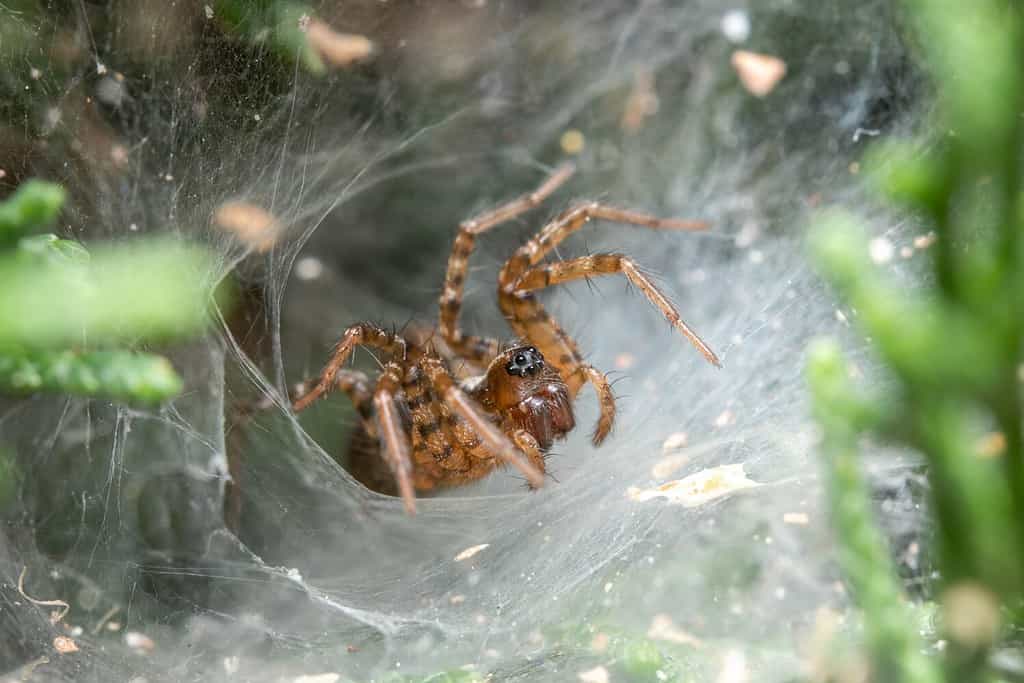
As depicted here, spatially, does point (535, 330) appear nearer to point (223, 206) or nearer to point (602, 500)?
point (602, 500)

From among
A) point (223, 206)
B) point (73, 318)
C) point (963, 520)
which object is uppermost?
point (223, 206)

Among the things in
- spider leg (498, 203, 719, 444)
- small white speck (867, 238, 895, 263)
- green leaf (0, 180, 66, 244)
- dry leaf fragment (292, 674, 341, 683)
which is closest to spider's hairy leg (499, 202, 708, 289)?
spider leg (498, 203, 719, 444)

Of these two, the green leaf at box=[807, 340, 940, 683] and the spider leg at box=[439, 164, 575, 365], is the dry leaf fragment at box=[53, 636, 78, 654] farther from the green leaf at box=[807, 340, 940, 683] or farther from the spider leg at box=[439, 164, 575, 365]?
the green leaf at box=[807, 340, 940, 683]

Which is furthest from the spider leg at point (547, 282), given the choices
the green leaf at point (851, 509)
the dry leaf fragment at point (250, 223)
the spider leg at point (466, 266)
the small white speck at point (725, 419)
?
the green leaf at point (851, 509)

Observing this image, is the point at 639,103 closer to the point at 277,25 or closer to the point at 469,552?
the point at 277,25

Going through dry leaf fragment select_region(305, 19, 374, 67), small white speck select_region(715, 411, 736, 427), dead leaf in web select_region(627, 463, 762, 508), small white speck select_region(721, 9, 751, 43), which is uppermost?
small white speck select_region(721, 9, 751, 43)

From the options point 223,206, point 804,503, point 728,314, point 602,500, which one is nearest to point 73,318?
point 223,206

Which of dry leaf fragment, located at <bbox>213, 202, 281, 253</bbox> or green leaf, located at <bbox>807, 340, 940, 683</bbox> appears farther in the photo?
dry leaf fragment, located at <bbox>213, 202, 281, 253</bbox>

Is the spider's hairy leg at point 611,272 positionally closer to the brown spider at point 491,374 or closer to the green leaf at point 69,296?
the brown spider at point 491,374
